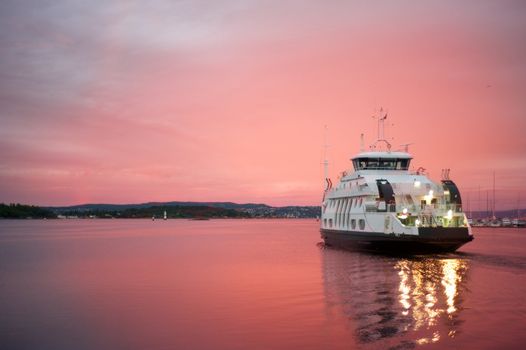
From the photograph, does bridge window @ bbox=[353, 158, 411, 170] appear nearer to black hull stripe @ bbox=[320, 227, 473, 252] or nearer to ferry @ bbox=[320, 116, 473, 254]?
ferry @ bbox=[320, 116, 473, 254]

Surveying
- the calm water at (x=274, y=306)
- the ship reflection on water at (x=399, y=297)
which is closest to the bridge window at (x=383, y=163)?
the ship reflection on water at (x=399, y=297)

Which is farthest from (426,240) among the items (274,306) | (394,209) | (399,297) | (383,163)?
(274,306)

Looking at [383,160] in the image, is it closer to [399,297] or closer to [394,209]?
[394,209]

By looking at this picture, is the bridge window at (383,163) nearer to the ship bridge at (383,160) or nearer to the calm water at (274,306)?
the ship bridge at (383,160)

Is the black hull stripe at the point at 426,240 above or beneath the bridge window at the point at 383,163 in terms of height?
beneath

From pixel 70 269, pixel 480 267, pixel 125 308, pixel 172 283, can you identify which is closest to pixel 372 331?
pixel 125 308

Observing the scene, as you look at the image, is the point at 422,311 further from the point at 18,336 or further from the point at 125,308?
the point at 18,336

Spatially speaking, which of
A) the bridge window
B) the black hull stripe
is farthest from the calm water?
the bridge window

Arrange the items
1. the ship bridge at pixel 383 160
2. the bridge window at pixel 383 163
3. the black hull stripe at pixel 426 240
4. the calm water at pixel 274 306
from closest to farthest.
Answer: the calm water at pixel 274 306 → the black hull stripe at pixel 426 240 → the ship bridge at pixel 383 160 → the bridge window at pixel 383 163

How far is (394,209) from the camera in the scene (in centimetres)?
4872

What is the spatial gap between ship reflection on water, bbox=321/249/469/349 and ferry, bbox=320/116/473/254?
217cm

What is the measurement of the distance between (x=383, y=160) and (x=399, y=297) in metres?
32.8

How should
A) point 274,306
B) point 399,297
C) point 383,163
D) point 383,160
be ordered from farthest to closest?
point 383,163, point 383,160, point 399,297, point 274,306

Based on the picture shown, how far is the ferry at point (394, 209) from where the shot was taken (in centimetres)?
4659
